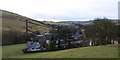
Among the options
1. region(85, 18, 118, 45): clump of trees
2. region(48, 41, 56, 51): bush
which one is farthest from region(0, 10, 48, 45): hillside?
region(85, 18, 118, 45): clump of trees

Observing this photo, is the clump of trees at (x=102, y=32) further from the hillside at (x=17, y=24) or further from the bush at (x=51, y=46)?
the hillside at (x=17, y=24)

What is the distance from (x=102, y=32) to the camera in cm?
5128

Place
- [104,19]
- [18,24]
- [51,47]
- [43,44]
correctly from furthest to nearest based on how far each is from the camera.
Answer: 1. [18,24]
2. [43,44]
3. [104,19]
4. [51,47]

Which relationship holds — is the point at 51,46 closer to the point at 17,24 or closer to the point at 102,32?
the point at 102,32

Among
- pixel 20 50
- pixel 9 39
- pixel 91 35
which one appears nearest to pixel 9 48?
pixel 20 50

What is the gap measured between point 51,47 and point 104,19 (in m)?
12.8

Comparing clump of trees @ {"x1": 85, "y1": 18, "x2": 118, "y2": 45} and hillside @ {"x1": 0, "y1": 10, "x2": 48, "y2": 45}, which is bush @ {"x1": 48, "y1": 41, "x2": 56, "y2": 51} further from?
hillside @ {"x1": 0, "y1": 10, "x2": 48, "y2": 45}

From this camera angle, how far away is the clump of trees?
5114cm

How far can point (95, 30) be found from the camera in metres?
51.8

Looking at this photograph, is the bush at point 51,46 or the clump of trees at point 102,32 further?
the clump of trees at point 102,32

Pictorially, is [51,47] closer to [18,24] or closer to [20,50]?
[20,50]

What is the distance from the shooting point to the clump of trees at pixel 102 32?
51.1m

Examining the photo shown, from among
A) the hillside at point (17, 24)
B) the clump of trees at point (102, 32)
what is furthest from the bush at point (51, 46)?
the hillside at point (17, 24)

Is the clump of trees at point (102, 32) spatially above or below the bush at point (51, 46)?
above
